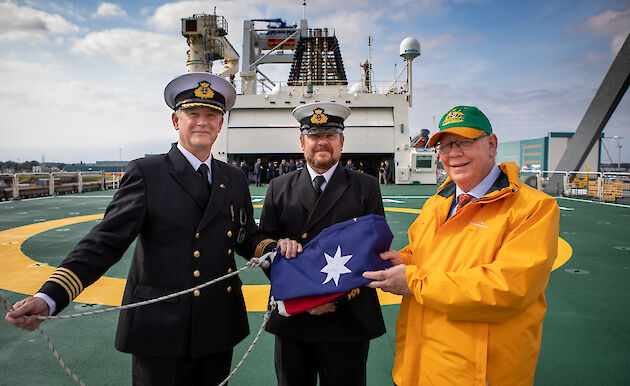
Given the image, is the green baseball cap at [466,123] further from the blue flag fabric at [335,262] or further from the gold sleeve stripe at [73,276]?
the gold sleeve stripe at [73,276]

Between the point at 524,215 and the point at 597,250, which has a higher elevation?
the point at 524,215

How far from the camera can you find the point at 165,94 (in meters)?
2.03

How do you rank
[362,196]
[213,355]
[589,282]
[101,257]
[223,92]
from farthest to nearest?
[589,282], [362,196], [223,92], [213,355], [101,257]

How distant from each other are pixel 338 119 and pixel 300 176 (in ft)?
1.61

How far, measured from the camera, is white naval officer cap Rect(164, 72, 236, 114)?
193cm

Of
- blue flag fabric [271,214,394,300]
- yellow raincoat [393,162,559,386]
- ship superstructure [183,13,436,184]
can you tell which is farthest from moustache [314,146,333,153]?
ship superstructure [183,13,436,184]

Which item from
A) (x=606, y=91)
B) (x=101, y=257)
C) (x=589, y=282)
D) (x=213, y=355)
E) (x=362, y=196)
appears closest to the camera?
(x=101, y=257)

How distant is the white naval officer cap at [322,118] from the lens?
Result: 2311mm

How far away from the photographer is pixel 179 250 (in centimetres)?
181

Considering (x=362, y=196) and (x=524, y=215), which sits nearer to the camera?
(x=524, y=215)

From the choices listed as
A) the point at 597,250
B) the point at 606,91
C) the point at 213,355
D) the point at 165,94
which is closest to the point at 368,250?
the point at 213,355

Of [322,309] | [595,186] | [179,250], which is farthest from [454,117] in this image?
[595,186]

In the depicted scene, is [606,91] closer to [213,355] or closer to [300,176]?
[300,176]

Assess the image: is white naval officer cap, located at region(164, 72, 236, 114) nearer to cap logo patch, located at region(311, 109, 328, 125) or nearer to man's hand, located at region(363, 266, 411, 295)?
cap logo patch, located at region(311, 109, 328, 125)
